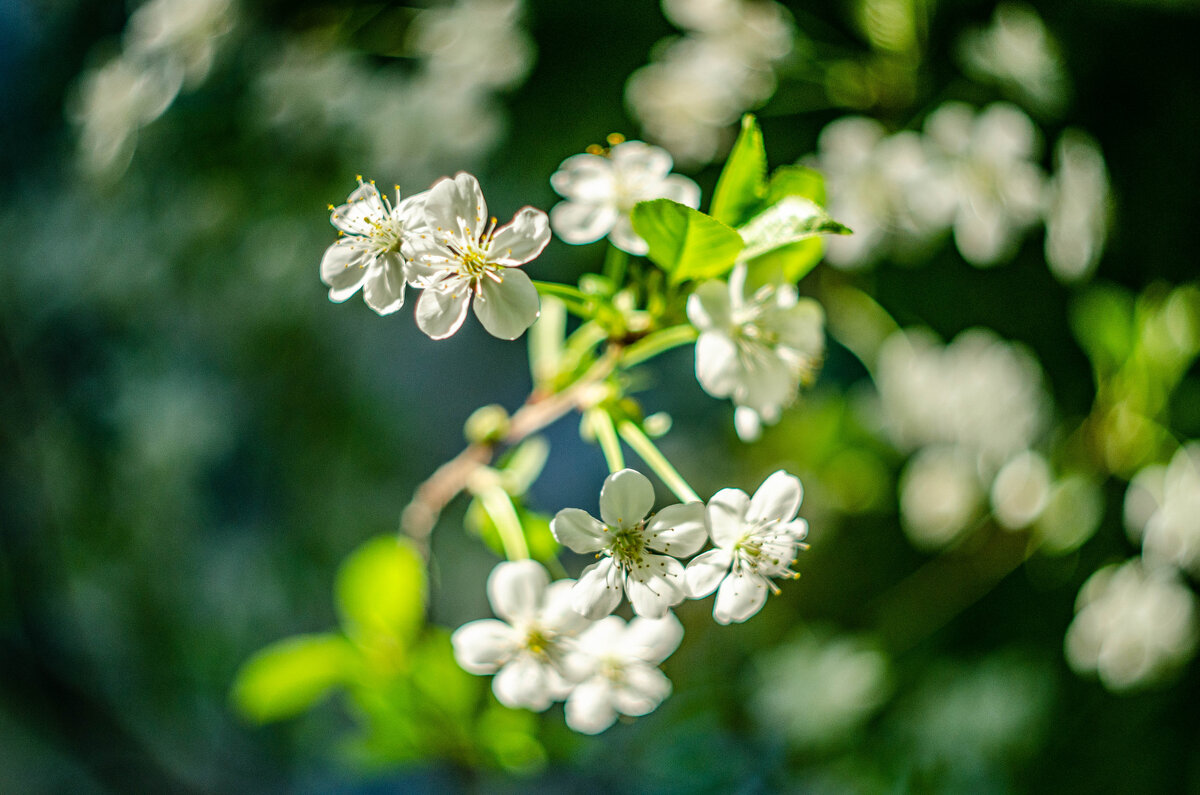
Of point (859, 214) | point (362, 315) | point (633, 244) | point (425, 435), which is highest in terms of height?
point (859, 214)

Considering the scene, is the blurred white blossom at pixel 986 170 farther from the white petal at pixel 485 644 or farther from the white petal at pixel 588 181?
the white petal at pixel 485 644

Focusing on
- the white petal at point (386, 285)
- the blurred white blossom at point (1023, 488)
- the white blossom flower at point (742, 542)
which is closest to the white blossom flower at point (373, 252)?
the white petal at point (386, 285)

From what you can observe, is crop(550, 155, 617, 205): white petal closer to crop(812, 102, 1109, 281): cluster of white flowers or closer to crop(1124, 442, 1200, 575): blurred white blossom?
crop(812, 102, 1109, 281): cluster of white flowers

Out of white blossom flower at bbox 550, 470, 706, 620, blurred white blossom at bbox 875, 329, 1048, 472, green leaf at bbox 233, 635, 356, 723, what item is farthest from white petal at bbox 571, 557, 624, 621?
blurred white blossom at bbox 875, 329, 1048, 472

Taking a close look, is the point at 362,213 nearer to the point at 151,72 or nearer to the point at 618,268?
the point at 618,268

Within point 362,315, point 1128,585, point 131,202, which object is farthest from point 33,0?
point 1128,585

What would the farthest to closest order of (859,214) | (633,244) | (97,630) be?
Answer: (97,630)
(859,214)
(633,244)

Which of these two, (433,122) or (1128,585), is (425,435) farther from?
(1128,585)
